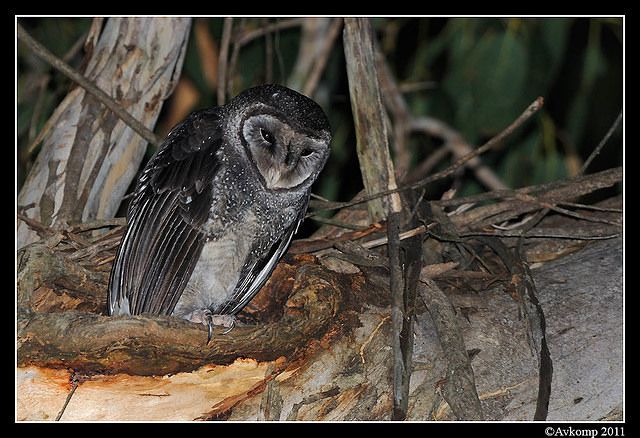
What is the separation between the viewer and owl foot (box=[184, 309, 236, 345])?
165 cm

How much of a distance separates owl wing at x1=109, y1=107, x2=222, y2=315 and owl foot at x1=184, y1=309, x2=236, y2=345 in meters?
0.07

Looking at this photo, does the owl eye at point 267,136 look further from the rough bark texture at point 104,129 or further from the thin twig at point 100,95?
the rough bark texture at point 104,129

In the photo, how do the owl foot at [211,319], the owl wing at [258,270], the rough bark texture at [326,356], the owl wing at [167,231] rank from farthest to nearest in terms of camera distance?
the owl wing at [258,270] → the owl wing at [167,231] → the owl foot at [211,319] → the rough bark texture at [326,356]

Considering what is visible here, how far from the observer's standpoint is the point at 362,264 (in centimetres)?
198

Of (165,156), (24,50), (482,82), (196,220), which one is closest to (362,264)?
(196,220)

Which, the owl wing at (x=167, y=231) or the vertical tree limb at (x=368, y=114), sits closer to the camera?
the owl wing at (x=167, y=231)

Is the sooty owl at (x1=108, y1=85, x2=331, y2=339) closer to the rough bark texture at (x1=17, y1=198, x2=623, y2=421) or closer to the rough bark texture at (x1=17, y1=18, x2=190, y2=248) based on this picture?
the rough bark texture at (x1=17, y1=198, x2=623, y2=421)

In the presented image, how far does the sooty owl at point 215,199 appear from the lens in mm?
1953

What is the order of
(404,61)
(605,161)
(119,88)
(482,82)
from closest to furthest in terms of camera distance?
(119,88) < (482,82) < (605,161) < (404,61)

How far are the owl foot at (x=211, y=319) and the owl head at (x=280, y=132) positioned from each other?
1.43 feet

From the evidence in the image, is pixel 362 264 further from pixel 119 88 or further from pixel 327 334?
pixel 119 88

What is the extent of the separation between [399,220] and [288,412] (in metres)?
0.82

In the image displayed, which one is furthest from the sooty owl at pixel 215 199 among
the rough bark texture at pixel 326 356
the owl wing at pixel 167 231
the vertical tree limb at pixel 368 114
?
the vertical tree limb at pixel 368 114

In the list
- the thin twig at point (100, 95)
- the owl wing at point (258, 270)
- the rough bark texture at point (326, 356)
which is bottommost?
the rough bark texture at point (326, 356)
